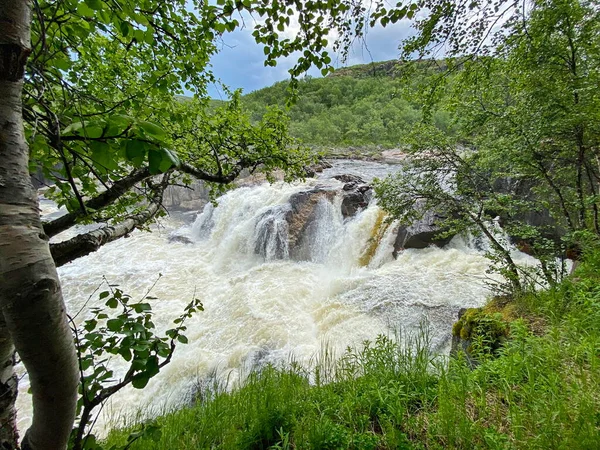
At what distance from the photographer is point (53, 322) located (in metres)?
0.57

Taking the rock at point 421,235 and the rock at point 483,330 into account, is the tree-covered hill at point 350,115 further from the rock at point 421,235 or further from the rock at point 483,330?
the rock at point 483,330

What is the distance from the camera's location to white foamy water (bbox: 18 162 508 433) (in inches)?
207

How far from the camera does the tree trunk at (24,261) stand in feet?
1.68

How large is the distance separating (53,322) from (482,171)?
6253 millimetres

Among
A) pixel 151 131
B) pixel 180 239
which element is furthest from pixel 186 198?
pixel 151 131

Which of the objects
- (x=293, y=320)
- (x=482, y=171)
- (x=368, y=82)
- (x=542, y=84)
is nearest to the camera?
(x=542, y=84)

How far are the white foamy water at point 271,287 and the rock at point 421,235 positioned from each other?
254 mm

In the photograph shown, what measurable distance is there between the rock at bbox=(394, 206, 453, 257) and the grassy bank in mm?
5335

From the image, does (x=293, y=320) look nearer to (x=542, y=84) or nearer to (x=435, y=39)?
(x=435, y=39)

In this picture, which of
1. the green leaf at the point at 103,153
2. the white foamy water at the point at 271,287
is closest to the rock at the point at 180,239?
the white foamy water at the point at 271,287

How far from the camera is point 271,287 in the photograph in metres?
8.02

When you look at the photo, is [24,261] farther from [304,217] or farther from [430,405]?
[304,217]

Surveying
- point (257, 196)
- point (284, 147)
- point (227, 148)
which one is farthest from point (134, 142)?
point (257, 196)

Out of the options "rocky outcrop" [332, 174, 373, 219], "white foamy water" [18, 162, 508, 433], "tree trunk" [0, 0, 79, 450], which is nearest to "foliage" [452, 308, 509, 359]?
"white foamy water" [18, 162, 508, 433]
